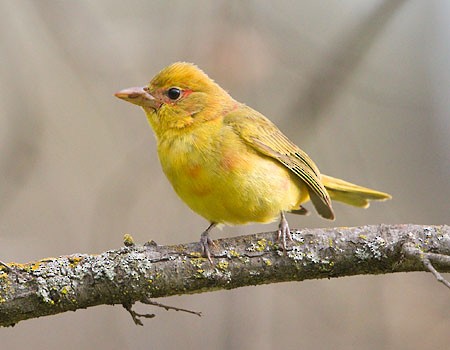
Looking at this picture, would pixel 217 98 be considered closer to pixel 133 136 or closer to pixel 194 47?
pixel 194 47

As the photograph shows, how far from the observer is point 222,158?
4008mm

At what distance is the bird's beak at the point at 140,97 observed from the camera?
447cm

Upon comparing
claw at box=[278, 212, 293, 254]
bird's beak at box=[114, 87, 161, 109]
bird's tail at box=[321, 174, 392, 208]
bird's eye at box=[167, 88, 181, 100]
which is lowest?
claw at box=[278, 212, 293, 254]

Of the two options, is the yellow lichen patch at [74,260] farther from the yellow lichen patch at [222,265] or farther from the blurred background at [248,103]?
the blurred background at [248,103]

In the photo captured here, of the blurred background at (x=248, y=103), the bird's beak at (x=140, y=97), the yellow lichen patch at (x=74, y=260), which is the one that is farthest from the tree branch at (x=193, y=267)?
the blurred background at (x=248, y=103)

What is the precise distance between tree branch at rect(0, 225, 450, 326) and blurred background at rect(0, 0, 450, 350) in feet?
4.93

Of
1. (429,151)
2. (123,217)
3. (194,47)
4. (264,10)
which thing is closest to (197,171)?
(123,217)

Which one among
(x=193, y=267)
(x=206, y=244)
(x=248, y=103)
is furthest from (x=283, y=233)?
(x=248, y=103)

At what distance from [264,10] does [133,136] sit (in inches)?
82.6

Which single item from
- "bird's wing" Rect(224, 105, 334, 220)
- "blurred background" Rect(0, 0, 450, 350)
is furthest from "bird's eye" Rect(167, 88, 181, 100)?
"blurred background" Rect(0, 0, 450, 350)

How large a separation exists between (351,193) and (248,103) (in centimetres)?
140

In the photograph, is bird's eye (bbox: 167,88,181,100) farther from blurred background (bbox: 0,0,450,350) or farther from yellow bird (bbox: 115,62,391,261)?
blurred background (bbox: 0,0,450,350)

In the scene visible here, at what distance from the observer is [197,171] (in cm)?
399

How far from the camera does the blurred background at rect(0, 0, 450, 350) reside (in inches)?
203
